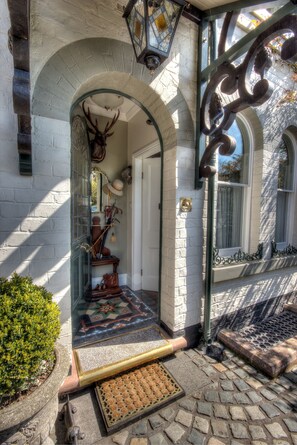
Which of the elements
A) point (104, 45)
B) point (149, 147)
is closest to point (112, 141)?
point (149, 147)

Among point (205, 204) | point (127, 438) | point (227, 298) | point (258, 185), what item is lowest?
point (127, 438)

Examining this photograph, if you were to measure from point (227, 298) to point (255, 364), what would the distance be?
0.67 metres

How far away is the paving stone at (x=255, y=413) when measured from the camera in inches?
59.6

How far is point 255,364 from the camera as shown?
2.02m

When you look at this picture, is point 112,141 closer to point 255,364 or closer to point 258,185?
point 258,185

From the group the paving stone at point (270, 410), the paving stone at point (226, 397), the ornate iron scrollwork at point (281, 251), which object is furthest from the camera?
the ornate iron scrollwork at point (281, 251)

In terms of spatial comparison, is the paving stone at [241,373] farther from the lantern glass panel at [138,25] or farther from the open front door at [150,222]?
the lantern glass panel at [138,25]

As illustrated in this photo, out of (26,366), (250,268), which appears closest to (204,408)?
(26,366)

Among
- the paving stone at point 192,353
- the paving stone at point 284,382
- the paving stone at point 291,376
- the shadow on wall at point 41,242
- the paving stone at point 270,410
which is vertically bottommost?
the paving stone at point 291,376

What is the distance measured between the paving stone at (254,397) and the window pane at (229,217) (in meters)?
1.47

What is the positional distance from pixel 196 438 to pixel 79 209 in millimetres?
2315

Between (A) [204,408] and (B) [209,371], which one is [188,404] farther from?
(B) [209,371]

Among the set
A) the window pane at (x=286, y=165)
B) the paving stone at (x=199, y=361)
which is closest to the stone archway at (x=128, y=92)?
the paving stone at (x=199, y=361)

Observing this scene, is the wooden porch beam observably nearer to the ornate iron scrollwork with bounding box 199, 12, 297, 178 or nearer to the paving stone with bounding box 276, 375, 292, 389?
the ornate iron scrollwork with bounding box 199, 12, 297, 178
